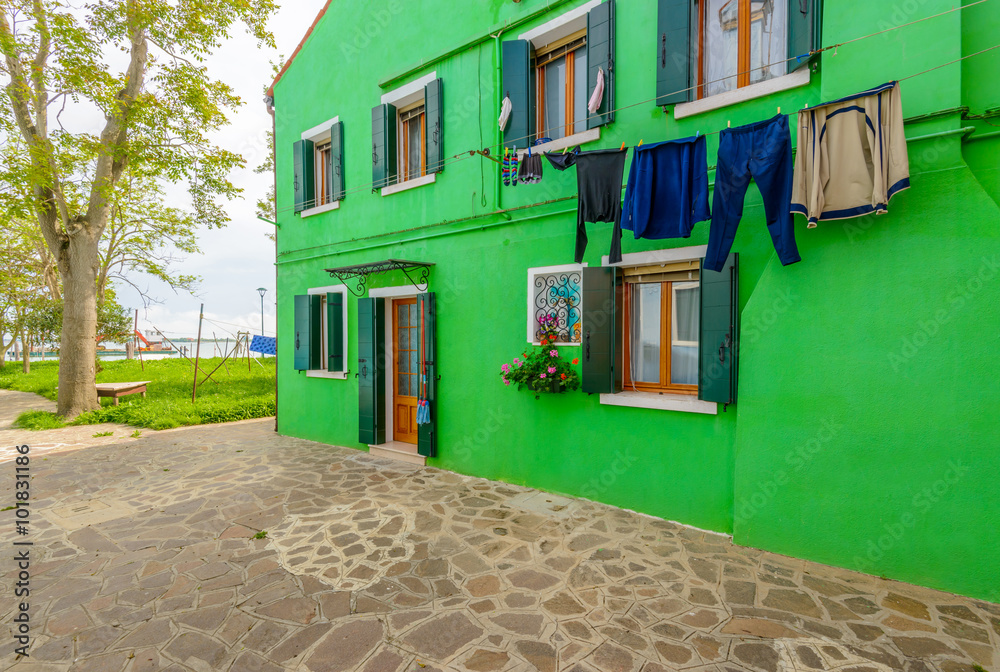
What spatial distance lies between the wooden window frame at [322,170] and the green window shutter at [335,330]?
1.99 metres

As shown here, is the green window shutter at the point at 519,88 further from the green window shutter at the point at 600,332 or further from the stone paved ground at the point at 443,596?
the stone paved ground at the point at 443,596

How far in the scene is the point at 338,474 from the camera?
6.54 meters

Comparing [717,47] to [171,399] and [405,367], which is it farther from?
[171,399]

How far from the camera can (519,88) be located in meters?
5.63

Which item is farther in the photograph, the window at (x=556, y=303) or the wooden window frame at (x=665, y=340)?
the window at (x=556, y=303)

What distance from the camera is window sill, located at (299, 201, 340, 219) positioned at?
813 cm

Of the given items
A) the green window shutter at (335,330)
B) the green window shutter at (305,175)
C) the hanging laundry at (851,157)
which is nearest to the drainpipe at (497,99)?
the hanging laundry at (851,157)

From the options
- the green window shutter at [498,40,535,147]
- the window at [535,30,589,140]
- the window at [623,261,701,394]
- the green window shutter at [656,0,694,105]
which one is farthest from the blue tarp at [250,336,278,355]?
the green window shutter at [656,0,694,105]

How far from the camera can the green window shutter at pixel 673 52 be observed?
4.45m

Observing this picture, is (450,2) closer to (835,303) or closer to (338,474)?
(835,303)

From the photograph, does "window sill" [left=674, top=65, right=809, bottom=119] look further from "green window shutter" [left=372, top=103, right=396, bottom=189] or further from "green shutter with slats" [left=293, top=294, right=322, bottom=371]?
"green shutter with slats" [left=293, top=294, right=322, bottom=371]

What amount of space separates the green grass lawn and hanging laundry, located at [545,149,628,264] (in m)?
10.2

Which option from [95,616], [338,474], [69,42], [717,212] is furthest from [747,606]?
[69,42]

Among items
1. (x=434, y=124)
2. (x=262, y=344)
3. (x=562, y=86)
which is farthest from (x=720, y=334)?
(x=262, y=344)
